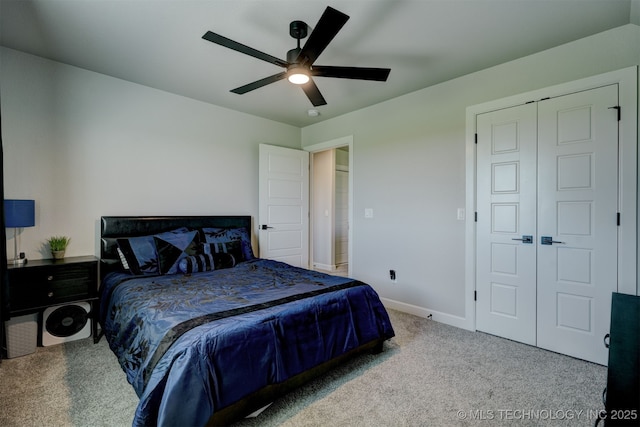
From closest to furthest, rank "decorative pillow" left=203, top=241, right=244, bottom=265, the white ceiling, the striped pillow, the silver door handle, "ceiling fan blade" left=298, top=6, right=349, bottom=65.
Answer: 1. "ceiling fan blade" left=298, top=6, right=349, bottom=65
2. the white ceiling
3. the silver door handle
4. the striped pillow
5. "decorative pillow" left=203, top=241, right=244, bottom=265

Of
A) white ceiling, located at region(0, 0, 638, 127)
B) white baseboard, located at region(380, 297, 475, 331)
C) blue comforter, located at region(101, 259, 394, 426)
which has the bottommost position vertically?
white baseboard, located at region(380, 297, 475, 331)

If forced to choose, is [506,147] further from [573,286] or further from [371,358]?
[371,358]

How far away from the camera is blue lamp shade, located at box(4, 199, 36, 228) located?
2.34 m

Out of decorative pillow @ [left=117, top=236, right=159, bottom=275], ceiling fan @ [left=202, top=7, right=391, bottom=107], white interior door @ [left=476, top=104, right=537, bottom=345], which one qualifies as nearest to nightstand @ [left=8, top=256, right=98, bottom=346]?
decorative pillow @ [left=117, top=236, right=159, bottom=275]

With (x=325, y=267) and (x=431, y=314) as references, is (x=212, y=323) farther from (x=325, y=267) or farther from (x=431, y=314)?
(x=325, y=267)

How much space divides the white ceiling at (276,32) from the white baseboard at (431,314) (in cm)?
255

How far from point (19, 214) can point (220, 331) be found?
2.21 metres

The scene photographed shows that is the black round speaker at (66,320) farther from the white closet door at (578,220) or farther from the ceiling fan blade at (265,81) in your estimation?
the white closet door at (578,220)

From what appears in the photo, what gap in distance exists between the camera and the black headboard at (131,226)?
2.99 m

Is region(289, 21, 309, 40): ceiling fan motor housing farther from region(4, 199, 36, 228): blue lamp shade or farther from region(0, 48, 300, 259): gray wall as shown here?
region(4, 199, 36, 228): blue lamp shade

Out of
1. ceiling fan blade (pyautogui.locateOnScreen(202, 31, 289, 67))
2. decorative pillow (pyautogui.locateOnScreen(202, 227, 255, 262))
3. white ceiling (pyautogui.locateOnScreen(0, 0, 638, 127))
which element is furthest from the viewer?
decorative pillow (pyautogui.locateOnScreen(202, 227, 255, 262))

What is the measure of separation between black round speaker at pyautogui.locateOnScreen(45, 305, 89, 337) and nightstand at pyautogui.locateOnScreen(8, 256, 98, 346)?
0.31ft

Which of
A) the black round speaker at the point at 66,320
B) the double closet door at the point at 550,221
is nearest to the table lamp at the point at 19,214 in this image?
the black round speaker at the point at 66,320

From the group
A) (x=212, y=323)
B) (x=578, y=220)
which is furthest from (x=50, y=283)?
(x=578, y=220)
